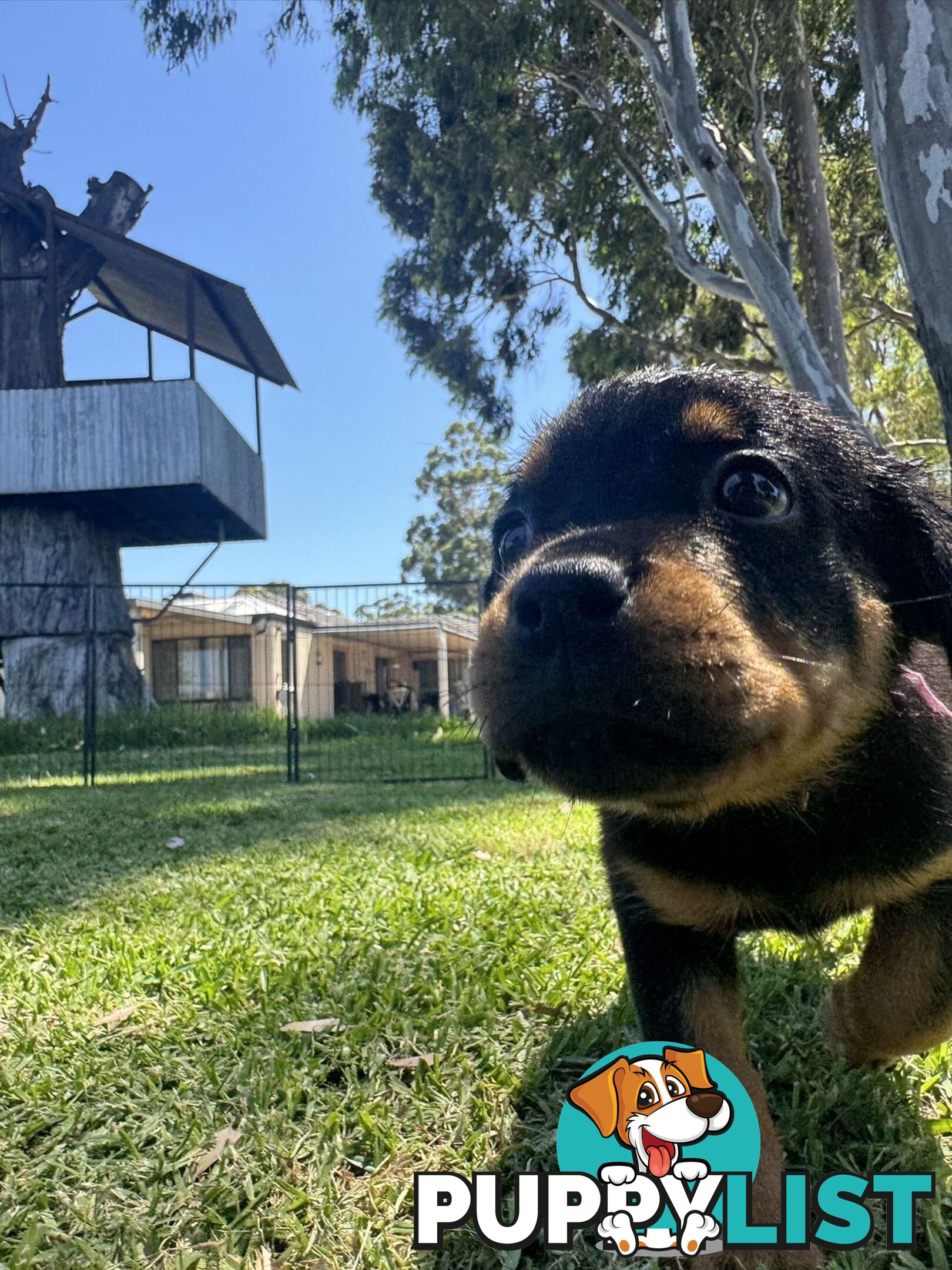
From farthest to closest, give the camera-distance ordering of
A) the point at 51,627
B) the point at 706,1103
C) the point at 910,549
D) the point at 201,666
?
the point at 201,666
the point at 51,627
the point at 910,549
the point at 706,1103

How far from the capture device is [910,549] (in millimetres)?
1930

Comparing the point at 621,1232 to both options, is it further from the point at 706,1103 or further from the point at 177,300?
the point at 177,300

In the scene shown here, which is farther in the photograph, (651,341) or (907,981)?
(651,341)

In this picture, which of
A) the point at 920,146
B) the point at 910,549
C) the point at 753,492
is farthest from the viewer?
the point at 920,146

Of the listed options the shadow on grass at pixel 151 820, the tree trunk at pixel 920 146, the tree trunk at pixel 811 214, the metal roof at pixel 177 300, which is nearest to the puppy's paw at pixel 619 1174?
the tree trunk at pixel 920 146

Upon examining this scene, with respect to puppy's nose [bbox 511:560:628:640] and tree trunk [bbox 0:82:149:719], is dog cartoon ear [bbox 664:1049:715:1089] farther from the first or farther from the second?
tree trunk [bbox 0:82:149:719]

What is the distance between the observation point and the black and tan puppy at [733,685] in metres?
1.41

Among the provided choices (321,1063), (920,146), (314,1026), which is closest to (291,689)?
(314,1026)

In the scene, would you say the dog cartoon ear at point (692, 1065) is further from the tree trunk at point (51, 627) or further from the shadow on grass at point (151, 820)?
the tree trunk at point (51, 627)

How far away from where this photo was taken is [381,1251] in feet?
5.00

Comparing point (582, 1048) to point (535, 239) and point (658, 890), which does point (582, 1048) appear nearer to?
point (658, 890)

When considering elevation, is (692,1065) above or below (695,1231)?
above

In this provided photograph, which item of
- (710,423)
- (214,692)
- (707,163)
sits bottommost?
(214,692)

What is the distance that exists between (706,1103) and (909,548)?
125 centimetres
